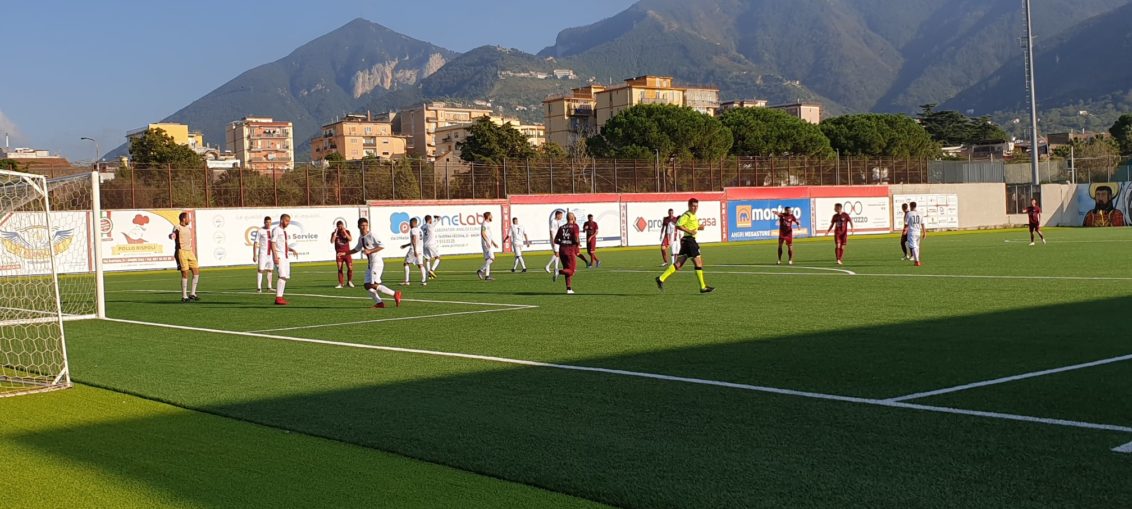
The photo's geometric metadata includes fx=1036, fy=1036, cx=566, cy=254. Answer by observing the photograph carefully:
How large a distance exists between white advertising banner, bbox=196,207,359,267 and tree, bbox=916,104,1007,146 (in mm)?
121816

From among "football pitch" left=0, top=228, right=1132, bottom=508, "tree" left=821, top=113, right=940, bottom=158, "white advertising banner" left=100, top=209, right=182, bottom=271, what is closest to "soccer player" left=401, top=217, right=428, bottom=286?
"football pitch" left=0, top=228, right=1132, bottom=508

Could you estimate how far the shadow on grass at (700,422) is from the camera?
6395 mm

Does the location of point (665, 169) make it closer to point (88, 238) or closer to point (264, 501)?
point (88, 238)

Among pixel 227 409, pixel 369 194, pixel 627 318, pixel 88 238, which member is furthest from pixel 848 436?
pixel 369 194

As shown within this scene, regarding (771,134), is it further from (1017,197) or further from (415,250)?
(415,250)

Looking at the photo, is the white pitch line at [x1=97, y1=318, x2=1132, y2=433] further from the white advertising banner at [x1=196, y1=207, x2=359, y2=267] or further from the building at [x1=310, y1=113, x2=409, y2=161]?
the building at [x1=310, y1=113, x2=409, y2=161]

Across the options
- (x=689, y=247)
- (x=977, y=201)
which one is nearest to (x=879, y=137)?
(x=977, y=201)

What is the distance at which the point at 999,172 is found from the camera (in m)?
72.9

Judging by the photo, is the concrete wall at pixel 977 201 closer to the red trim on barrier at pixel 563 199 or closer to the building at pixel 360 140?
the red trim on barrier at pixel 563 199

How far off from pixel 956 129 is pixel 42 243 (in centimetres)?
14319

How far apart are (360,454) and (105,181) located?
36.9 metres

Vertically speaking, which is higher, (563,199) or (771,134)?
(771,134)

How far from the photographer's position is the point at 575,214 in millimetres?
49031

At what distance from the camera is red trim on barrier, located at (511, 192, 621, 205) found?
1972 inches
